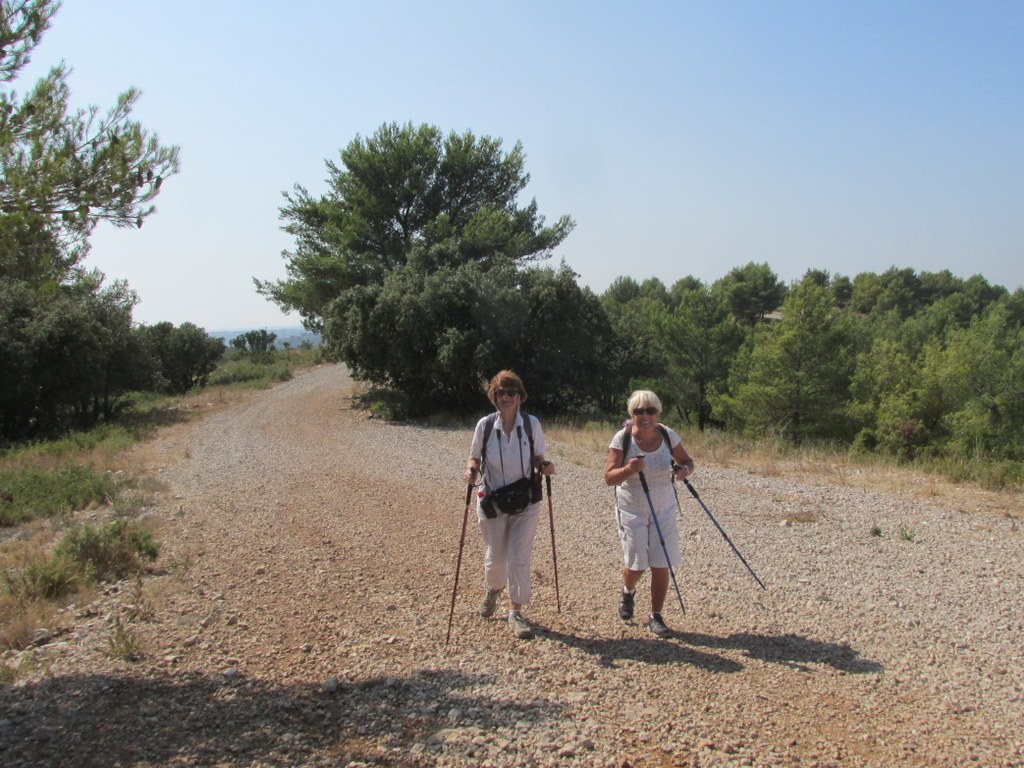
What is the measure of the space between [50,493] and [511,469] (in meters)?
9.52

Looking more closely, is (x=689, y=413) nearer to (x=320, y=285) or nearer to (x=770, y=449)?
(x=320, y=285)

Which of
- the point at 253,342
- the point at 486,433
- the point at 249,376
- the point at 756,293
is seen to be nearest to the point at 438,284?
the point at 486,433

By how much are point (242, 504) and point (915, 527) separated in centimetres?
875

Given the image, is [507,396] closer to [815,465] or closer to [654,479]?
[654,479]

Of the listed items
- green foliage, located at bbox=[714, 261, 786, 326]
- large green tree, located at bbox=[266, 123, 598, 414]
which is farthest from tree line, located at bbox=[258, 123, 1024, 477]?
green foliage, located at bbox=[714, 261, 786, 326]

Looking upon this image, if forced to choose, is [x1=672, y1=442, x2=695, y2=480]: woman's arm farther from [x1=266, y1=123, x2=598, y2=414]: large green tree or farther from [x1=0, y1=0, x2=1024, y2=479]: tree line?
[x1=266, y1=123, x2=598, y2=414]: large green tree

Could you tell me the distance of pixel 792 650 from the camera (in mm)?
4969

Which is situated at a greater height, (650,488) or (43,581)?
(650,488)

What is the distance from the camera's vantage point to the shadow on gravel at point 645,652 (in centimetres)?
474

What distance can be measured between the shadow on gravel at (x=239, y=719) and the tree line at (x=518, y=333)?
16880 mm

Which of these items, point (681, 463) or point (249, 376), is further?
point (249, 376)

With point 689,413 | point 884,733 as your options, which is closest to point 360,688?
point 884,733

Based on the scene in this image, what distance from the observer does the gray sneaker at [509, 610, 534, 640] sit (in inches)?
205

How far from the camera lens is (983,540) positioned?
314 inches
